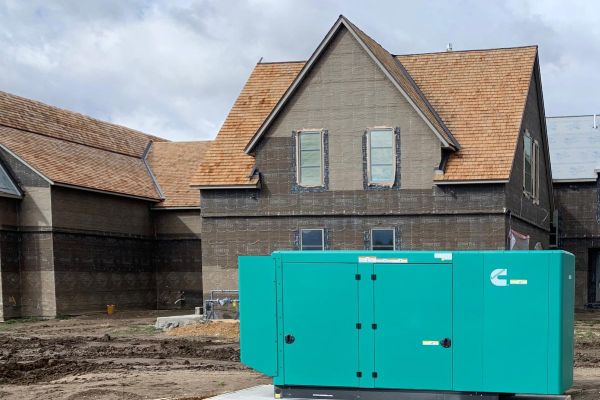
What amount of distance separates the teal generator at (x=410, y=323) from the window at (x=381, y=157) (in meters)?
15.1

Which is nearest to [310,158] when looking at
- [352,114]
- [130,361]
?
[352,114]

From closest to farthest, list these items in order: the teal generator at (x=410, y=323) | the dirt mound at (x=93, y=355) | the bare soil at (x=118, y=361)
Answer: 1. the teal generator at (x=410, y=323)
2. the bare soil at (x=118, y=361)
3. the dirt mound at (x=93, y=355)

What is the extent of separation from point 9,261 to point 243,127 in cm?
1132

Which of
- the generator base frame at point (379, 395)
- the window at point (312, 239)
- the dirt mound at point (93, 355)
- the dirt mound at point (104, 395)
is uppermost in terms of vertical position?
the window at point (312, 239)

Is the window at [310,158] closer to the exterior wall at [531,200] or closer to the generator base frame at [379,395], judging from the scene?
the exterior wall at [531,200]

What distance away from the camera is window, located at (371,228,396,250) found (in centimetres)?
2844

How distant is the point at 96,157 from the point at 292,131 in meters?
14.9

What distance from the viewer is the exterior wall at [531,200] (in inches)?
1149

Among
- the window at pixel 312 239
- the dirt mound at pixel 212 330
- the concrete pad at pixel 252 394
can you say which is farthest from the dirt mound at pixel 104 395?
the window at pixel 312 239

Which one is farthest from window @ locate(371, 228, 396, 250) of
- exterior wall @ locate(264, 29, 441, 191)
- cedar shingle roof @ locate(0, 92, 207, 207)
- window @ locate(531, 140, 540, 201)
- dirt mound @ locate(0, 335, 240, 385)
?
cedar shingle roof @ locate(0, 92, 207, 207)

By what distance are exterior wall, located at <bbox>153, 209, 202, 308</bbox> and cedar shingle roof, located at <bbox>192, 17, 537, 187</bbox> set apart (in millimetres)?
10350

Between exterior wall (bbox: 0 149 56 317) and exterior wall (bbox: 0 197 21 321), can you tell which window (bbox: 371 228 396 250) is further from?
exterior wall (bbox: 0 197 21 321)

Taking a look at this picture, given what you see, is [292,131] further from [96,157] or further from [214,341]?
[96,157]

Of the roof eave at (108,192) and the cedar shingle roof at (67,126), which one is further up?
the cedar shingle roof at (67,126)
